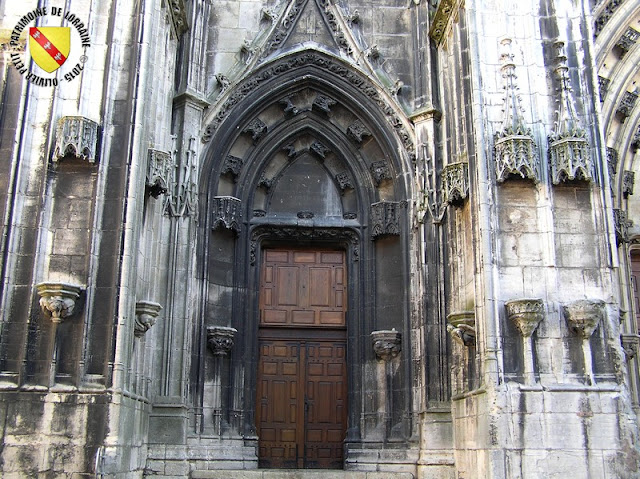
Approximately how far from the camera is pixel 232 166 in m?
13.6

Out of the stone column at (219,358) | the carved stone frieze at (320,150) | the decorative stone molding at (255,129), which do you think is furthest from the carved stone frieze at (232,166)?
the stone column at (219,358)

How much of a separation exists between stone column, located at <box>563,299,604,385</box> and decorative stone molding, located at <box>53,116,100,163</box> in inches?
251

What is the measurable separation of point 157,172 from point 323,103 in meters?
4.08

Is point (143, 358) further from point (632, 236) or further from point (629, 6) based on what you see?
point (629, 6)

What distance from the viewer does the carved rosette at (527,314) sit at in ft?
32.5

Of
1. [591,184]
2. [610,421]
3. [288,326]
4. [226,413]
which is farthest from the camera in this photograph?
[288,326]

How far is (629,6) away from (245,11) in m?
6.77

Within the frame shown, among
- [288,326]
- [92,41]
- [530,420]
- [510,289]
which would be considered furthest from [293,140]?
[530,420]

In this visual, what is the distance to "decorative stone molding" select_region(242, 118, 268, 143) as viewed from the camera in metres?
13.8

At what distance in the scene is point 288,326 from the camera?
13594 millimetres

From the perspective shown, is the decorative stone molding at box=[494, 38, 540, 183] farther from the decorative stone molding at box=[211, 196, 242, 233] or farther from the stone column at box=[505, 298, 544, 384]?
the decorative stone molding at box=[211, 196, 242, 233]

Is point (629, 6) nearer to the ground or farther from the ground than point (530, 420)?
farther from the ground

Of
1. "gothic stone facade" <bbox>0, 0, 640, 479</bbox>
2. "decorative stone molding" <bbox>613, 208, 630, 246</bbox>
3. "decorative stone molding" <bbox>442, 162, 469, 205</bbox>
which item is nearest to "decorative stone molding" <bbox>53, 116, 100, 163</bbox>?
"gothic stone facade" <bbox>0, 0, 640, 479</bbox>

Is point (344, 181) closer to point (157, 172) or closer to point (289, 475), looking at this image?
point (157, 172)
